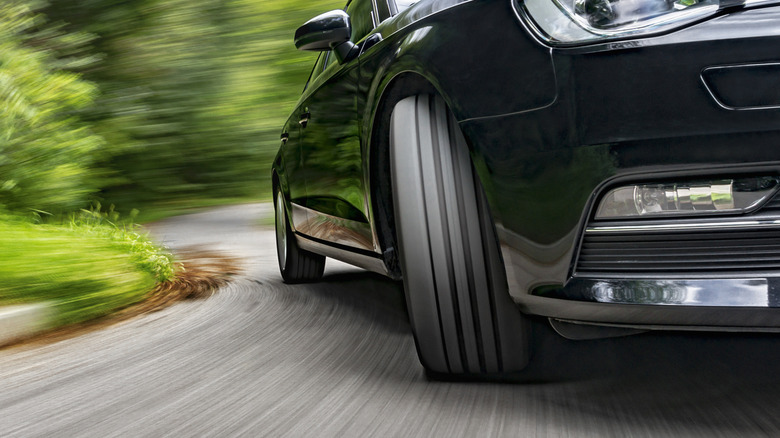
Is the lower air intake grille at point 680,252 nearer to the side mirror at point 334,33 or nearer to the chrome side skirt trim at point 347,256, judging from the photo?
the chrome side skirt trim at point 347,256

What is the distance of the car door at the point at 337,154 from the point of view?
131 inches

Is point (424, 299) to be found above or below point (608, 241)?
below

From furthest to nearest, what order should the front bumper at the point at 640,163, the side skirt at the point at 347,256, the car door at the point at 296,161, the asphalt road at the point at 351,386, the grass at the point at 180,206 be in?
1. the grass at the point at 180,206
2. the car door at the point at 296,161
3. the side skirt at the point at 347,256
4. the asphalt road at the point at 351,386
5. the front bumper at the point at 640,163

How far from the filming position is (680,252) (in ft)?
7.03

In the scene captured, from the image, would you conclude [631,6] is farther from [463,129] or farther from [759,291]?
[759,291]

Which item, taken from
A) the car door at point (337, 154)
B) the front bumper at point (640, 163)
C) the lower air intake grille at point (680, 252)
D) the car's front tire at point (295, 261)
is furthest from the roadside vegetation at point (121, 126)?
the lower air intake grille at point (680, 252)

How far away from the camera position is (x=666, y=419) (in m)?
2.33

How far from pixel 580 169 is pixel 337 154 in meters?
1.60

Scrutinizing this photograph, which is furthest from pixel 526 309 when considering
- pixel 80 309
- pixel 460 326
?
pixel 80 309

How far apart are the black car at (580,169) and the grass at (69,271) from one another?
2241 millimetres

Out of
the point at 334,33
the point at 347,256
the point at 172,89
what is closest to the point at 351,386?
the point at 347,256

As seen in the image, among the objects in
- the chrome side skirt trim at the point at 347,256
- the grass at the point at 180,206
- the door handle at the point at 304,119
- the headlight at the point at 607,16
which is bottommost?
the grass at the point at 180,206

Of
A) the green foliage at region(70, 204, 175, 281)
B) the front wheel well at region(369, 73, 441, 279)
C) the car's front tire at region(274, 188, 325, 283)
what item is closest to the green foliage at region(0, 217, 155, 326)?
the green foliage at region(70, 204, 175, 281)

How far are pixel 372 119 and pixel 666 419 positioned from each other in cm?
131
